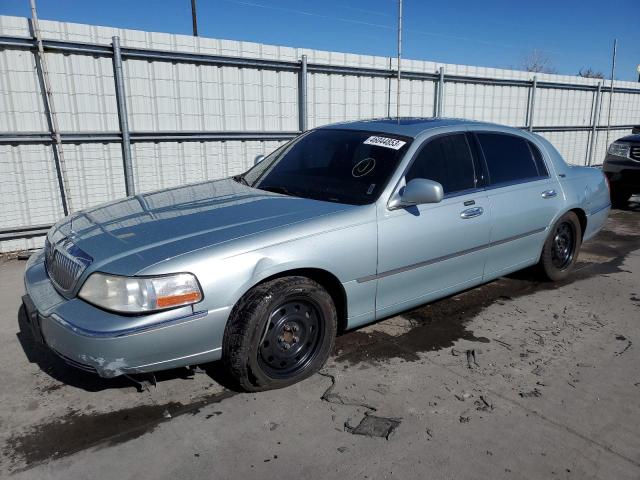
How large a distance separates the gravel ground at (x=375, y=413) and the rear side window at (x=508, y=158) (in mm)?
1285

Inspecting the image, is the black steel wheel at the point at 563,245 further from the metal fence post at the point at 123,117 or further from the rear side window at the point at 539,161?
the metal fence post at the point at 123,117

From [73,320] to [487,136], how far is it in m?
3.54

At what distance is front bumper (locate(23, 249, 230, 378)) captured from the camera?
106 inches

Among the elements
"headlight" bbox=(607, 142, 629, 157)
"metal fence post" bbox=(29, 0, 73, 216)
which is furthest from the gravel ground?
"headlight" bbox=(607, 142, 629, 157)

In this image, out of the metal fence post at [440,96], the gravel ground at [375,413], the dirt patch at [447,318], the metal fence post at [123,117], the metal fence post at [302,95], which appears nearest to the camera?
the gravel ground at [375,413]

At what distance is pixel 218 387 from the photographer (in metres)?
3.34

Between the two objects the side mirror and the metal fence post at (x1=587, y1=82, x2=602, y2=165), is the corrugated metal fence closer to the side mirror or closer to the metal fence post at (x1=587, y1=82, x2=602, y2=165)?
the side mirror

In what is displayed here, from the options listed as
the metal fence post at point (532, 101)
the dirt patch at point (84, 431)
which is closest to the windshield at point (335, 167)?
the dirt patch at point (84, 431)

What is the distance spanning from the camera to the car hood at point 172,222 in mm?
2926

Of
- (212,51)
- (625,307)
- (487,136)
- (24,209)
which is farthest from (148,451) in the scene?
(212,51)

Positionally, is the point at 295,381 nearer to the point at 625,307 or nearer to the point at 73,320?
the point at 73,320

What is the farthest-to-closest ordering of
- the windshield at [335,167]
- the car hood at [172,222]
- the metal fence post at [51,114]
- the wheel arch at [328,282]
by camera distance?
the metal fence post at [51,114]
the windshield at [335,167]
the wheel arch at [328,282]
the car hood at [172,222]

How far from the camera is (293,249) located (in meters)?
3.13

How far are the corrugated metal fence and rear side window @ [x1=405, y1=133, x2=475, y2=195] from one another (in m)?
4.16
